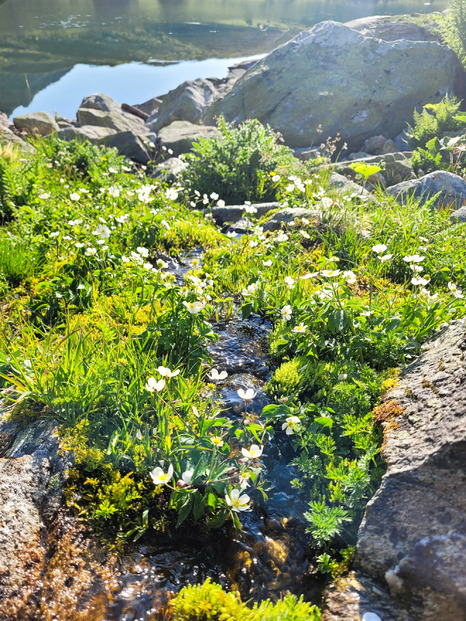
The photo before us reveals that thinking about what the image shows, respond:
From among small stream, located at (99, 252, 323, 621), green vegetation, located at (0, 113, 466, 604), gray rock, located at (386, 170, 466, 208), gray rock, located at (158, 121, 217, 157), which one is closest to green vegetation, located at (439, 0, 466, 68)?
gray rock, located at (158, 121, 217, 157)

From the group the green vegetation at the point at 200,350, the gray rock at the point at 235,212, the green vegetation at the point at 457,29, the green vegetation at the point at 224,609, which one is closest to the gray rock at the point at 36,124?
the green vegetation at the point at 200,350

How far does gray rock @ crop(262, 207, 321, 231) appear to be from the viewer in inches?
279

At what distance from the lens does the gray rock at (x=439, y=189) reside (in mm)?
8266

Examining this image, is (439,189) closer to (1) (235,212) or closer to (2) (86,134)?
(1) (235,212)

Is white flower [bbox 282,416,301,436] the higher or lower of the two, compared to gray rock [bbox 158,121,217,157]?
lower

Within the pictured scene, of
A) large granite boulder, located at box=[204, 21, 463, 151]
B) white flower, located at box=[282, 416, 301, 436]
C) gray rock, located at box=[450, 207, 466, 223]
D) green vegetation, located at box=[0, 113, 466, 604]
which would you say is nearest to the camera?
green vegetation, located at box=[0, 113, 466, 604]

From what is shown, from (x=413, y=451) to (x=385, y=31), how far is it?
1961cm

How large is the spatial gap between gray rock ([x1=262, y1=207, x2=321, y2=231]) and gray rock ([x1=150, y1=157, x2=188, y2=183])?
9.87ft

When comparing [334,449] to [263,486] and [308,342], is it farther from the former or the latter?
[308,342]

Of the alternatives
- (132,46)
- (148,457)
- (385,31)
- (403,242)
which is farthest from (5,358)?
(132,46)

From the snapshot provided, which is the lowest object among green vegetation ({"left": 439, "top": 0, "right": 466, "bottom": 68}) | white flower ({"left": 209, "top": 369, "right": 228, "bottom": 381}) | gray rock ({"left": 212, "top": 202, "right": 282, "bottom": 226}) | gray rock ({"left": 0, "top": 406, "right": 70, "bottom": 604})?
gray rock ({"left": 0, "top": 406, "right": 70, "bottom": 604})

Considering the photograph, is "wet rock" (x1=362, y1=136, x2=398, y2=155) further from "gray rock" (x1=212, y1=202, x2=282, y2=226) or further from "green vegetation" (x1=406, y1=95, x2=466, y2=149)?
"gray rock" (x1=212, y1=202, x2=282, y2=226)

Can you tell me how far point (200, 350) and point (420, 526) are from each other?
2.43m

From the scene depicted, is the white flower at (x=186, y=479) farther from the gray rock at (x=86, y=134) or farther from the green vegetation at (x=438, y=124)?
the green vegetation at (x=438, y=124)
